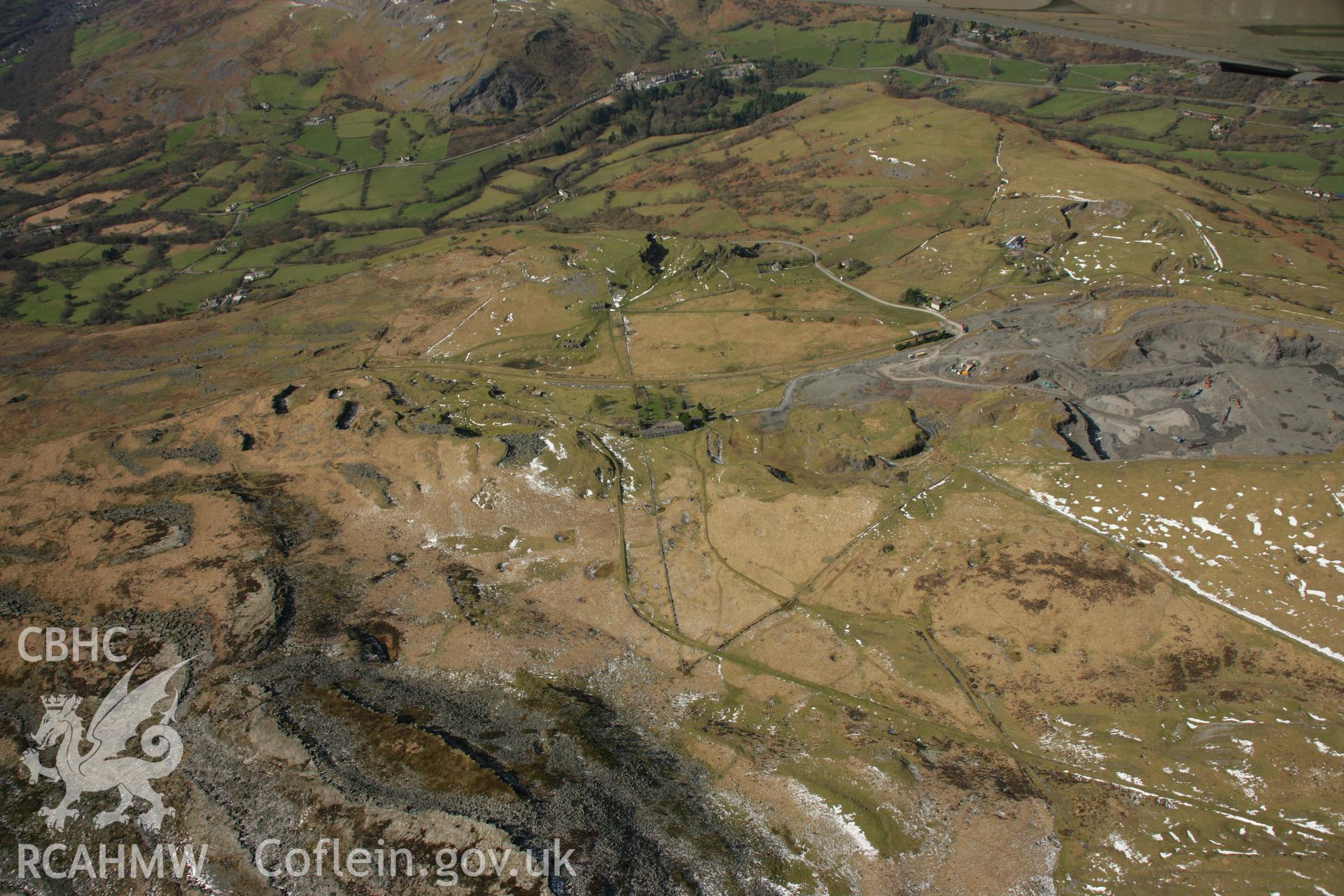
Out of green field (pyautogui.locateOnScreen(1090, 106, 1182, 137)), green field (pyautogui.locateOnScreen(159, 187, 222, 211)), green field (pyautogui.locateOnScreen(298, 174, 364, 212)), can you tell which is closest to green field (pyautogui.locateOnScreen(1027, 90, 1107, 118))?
green field (pyautogui.locateOnScreen(1090, 106, 1182, 137))

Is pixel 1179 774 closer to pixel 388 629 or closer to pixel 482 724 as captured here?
pixel 482 724

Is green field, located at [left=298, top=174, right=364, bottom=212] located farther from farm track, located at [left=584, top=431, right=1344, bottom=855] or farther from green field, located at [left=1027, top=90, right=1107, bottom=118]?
green field, located at [left=1027, top=90, right=1107, bottom=118]

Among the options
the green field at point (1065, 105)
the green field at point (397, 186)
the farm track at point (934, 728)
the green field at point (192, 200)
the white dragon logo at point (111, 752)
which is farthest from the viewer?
the green field at point (1065, 105)

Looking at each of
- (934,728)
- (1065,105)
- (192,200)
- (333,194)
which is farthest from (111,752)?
(1065,105)

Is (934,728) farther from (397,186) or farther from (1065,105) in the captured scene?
(1065,105)

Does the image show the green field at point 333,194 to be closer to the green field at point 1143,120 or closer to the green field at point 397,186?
the green field at point 397,186

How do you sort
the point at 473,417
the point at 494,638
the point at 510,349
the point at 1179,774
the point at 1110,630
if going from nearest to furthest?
the point at 1179,774 < the point at 1110,630 < the point at 494,638 < the point at 473,417 < the point at 510,349

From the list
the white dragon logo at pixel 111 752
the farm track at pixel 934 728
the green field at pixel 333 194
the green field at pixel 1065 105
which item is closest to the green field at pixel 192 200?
the green field at pixel 333 194

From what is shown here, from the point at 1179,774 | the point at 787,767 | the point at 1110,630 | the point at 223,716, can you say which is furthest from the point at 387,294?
the point at 1179,774
